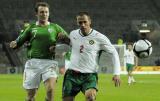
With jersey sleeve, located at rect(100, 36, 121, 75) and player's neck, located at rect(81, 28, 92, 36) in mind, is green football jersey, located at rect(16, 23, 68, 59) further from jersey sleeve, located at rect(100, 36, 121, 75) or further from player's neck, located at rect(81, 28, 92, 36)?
jersey sleeve, located at rect(100, 36, 121, 75)

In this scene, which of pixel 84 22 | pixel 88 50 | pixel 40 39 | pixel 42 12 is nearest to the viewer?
pixel 84 22

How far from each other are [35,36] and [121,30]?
46.0 m

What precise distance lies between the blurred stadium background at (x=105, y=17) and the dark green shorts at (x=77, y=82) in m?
42.8

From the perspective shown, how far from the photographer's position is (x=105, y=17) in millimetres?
58969

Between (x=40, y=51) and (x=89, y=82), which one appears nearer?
(x=89, y=82)

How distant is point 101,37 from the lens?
408 inches

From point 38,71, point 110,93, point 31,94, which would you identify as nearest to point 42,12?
point 38,71

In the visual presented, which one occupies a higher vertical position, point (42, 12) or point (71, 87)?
point (42, 12)

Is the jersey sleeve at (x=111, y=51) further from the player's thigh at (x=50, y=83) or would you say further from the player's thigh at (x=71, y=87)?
the player's thigh at (x=50, y=83)

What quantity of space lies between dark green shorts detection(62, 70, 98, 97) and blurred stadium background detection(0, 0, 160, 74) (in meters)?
42.8

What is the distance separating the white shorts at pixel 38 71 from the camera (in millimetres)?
11664

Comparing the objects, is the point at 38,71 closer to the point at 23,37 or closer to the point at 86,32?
the point at 23,37

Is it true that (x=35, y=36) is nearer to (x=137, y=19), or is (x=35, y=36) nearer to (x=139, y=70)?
(x=139, y=70)

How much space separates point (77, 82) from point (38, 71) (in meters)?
1.67
